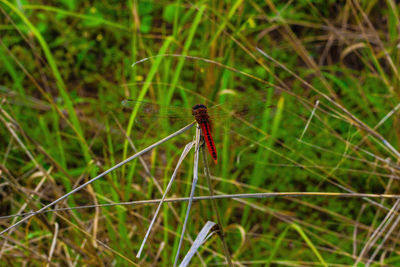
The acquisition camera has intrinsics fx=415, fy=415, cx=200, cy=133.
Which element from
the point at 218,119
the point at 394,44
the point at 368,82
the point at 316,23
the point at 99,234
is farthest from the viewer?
the point at 316,23

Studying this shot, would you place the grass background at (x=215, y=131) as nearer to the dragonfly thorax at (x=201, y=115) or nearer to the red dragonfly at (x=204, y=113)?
the red dragonfly at (x=204, y=113)

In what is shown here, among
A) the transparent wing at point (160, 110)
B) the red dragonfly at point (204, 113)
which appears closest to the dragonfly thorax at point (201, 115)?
the red dragonfly at point (204, 113)

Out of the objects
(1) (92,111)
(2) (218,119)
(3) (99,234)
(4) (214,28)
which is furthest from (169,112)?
(1) (92,111)

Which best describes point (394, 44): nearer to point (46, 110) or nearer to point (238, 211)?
point (238, 211)

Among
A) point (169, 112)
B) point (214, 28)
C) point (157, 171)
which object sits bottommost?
point (157, 171)

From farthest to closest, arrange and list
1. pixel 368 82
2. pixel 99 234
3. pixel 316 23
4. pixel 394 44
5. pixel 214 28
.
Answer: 1. pixel 316 23
2. pixel 368 82
3. pixel 214 28
4. pixel 394 44
5. pixel 99 234

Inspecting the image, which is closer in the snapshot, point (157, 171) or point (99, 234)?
point (99, 234)
